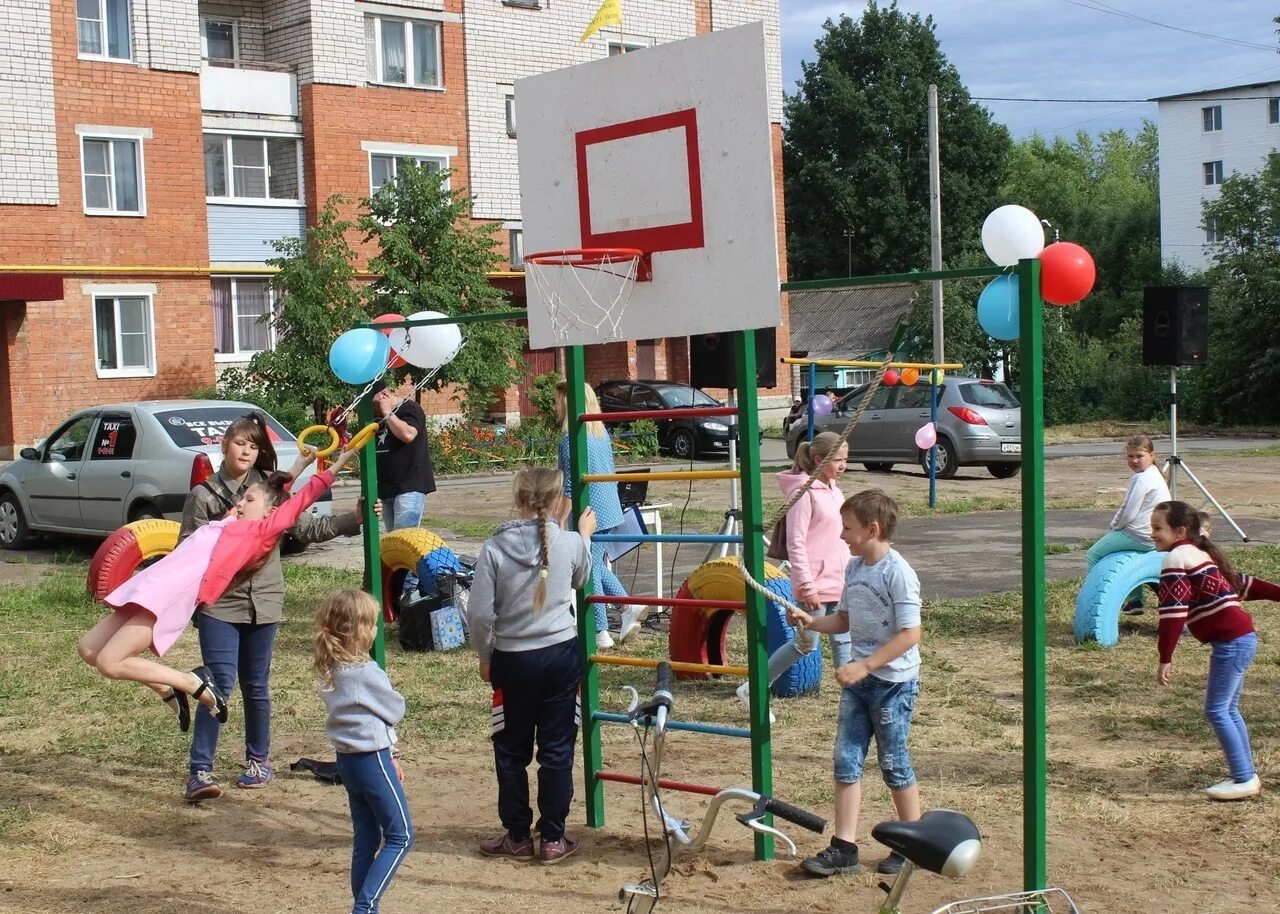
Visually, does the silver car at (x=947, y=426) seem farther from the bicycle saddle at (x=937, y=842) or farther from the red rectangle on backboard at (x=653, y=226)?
the bicycle saddle at (x=937, y=842)

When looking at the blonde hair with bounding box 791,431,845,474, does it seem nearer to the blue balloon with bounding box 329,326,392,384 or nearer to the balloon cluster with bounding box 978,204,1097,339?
the balloon cluster with bounding box 978,204,1097,339

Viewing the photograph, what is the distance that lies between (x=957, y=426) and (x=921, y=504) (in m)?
3.95

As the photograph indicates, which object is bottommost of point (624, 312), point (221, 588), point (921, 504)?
point (921, 504)

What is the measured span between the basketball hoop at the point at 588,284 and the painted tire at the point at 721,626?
2350 mm

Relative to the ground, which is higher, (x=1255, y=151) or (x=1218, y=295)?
(x=1255, y=151)

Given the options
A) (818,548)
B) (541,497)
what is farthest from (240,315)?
(541,497)

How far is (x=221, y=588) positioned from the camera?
18.7 feet

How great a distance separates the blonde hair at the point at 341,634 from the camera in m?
4.79

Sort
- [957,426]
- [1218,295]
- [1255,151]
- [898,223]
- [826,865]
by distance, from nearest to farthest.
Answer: [826,865]
[957,426]
[1218,295]
[898,223]
[1255,151]

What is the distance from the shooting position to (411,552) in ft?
33.2

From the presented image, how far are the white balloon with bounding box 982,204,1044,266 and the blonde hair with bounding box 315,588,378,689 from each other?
2495 millimetres

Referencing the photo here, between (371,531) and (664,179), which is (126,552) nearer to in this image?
(371,531)

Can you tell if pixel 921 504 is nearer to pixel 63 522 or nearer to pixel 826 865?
pixel 63 522

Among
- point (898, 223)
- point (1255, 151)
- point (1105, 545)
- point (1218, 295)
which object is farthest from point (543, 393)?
point (1255, 151)
